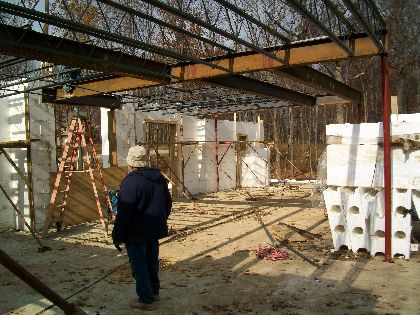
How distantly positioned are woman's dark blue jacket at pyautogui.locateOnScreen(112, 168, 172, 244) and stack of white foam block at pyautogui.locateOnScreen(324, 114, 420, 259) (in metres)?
3.64

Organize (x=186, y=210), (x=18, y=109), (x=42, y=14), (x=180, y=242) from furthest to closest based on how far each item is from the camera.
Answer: (x=186, y=210) < (x=18, y=109) < (x=180, y=242) < (x=42, y=14)

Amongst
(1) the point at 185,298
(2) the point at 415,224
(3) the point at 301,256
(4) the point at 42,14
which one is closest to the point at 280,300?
(1) the point at 185,298

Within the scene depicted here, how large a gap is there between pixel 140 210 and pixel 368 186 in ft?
13.8

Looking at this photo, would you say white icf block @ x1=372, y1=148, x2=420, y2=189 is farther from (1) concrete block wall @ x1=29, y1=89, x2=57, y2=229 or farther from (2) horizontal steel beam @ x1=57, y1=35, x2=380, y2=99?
(1) concrete block wall @ x1=29, y1=89, x2=57, y2=229

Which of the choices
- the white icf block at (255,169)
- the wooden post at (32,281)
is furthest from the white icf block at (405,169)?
the white icf block at (255,169)

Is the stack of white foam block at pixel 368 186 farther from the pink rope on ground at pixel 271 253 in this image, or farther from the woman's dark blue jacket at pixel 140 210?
the woman's dark blue jacket at pixel 140 210

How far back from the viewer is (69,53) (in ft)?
18.7

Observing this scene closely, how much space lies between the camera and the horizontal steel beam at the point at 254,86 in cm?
814

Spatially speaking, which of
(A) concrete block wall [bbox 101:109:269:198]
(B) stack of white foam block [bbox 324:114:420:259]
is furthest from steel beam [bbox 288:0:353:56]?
(A) concrete block wall [bbox 101:109:269:198]

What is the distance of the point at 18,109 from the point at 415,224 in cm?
979

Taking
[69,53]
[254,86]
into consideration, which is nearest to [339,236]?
[254,86]

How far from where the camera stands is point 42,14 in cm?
424

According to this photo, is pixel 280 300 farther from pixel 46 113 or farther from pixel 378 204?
pixel 46 113

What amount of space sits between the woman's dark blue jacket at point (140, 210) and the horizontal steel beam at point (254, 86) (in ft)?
10.8
